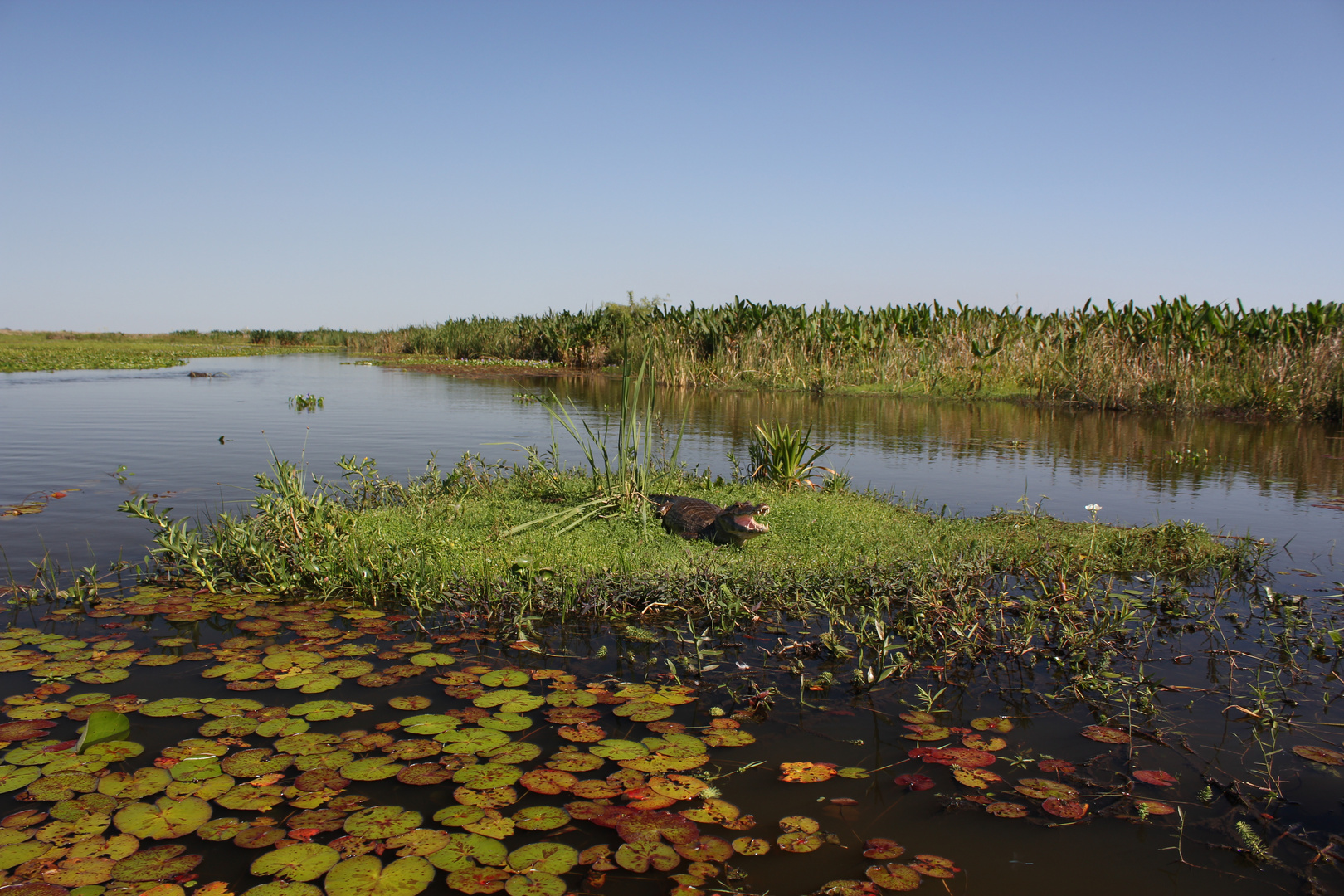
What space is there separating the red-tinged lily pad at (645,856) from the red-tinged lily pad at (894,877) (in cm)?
62

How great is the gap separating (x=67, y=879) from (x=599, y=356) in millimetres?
26822

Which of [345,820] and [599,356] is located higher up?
[599,356]

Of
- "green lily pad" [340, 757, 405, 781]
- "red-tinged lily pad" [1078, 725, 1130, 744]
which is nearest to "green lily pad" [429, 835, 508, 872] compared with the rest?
"green lily pad" [340, 757, 405, 781]

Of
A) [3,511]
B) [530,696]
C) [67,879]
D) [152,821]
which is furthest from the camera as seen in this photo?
[3,511]

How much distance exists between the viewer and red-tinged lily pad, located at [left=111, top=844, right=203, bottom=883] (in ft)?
7.67

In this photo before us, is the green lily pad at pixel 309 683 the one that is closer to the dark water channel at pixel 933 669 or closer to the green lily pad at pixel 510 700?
the dark water channel at pixel 933 669

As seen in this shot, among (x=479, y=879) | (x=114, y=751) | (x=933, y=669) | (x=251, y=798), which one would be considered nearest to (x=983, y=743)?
(x=933, y=669)

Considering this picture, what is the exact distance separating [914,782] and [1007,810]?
331 mm

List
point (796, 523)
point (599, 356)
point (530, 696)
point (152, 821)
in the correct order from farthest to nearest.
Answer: point (599, 356) < point (796, 523) < point (530, 696) < point (152, 821)

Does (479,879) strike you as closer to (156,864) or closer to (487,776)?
(487,776)

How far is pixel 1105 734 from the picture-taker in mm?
3373

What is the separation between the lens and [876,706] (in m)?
3.62

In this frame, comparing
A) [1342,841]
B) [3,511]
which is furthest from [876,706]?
[3,511]

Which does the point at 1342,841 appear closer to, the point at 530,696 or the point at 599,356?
the point at 530,696
